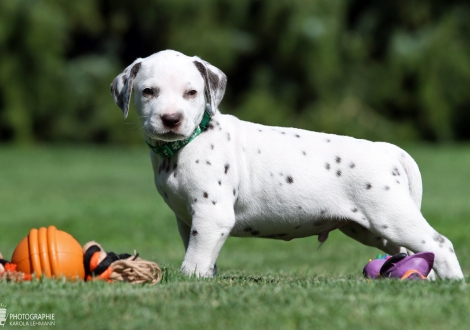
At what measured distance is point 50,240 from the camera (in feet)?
16.9

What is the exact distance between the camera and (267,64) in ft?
92.8

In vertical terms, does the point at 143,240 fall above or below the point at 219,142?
below

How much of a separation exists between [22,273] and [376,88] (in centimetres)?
2411

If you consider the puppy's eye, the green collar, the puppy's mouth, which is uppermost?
the puppy's eye

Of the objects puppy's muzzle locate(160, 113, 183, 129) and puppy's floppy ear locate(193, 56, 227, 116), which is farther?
puppy's floppy ear locate(193, 56, 227, 116)

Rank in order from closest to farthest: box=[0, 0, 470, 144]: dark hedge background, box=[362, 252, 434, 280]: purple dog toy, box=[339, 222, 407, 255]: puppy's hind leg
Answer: box=[362, 252, 434, 280]: purple dog toy
box=[339, 222, 407, 255]: puppy's hind leg
box=[0, 0, 470, 144]: dark hedge background

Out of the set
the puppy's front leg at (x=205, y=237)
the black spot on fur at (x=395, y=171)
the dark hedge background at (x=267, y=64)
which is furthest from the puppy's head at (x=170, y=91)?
the dark hedge background at (x=267, y=64)

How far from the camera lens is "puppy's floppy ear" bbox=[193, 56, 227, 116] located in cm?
591

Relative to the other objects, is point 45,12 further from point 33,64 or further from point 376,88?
point 376,88

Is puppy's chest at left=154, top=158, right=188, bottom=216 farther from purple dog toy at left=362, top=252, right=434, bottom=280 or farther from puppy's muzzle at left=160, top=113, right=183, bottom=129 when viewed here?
purple dog toy at left=362, top=252, right=434, bottom=280

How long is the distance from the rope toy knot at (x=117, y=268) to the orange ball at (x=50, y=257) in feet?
0.20

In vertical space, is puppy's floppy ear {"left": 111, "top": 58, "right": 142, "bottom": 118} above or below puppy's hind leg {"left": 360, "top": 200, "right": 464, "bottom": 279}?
above

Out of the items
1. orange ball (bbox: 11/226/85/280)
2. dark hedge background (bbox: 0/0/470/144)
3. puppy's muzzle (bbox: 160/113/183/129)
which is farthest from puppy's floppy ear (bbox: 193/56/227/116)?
dark hedge background (bbox: 0/0/470/144)

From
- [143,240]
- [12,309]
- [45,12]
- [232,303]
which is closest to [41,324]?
[12,309]
